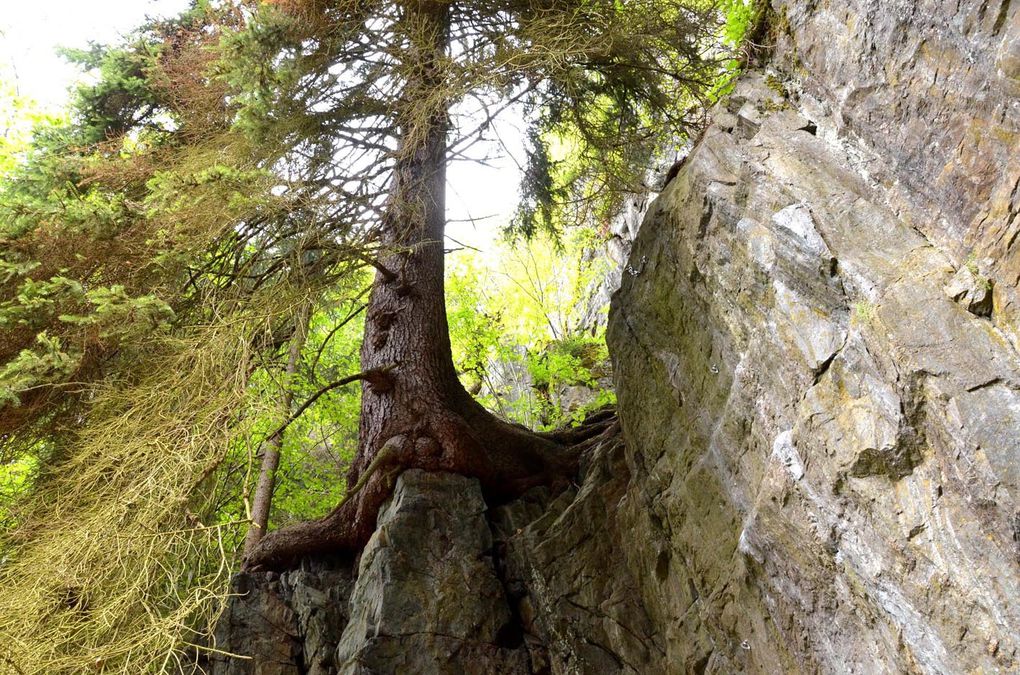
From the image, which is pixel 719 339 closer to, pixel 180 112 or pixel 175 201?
pixel 175 201

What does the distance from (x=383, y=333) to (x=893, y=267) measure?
4.88 metres

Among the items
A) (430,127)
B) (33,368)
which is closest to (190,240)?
(33,368)

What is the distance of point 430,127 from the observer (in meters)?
6.38

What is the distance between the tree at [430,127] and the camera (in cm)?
626

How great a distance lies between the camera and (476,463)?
6590 millimetres

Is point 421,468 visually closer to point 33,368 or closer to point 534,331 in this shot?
point 33,368

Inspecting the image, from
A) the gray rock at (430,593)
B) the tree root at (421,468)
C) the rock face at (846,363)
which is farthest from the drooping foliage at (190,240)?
the rock face at (846,363)

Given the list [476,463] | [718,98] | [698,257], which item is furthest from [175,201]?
[718,98]

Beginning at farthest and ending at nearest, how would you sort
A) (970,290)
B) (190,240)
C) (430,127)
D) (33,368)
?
(430,127) → (190,240) → (33,368) → (970,290)

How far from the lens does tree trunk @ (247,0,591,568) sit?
6469mm

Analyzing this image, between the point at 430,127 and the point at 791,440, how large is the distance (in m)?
4.23

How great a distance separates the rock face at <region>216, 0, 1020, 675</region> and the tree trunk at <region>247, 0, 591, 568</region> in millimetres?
262

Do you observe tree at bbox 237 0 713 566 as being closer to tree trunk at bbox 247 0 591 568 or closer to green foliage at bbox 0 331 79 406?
tree trunk at bbox 247 0 591 568

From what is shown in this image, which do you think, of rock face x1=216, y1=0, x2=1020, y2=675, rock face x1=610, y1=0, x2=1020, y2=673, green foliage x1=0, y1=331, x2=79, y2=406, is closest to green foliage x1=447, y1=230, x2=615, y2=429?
rock face x1=216, y1=0, x2=1020, y2=675
